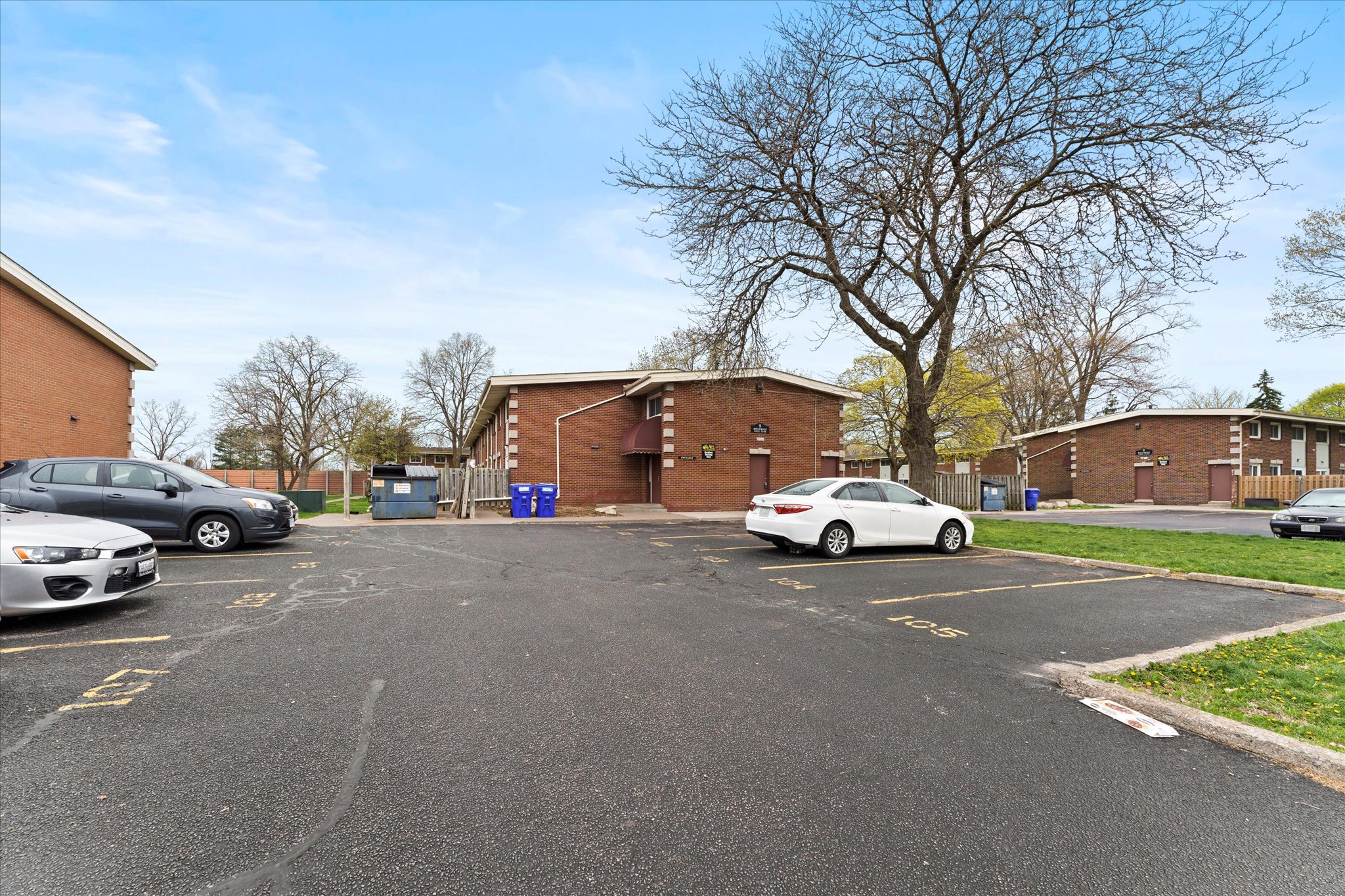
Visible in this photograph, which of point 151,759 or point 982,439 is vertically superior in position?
point 982,439

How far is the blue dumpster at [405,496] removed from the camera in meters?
18.9

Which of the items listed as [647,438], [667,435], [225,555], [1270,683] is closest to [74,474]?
[225,555]

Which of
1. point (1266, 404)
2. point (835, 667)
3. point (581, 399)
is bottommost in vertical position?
point (835, 667)

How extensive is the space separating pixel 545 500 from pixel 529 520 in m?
1.48

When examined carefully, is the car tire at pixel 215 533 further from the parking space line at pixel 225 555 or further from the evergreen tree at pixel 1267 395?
the evergreen tree at pixel 1267 395

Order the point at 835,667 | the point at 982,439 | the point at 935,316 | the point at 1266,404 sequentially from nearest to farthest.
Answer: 1. the point at 835,667
2. the point at 935,316
3. the point at 982,439
4. the point at 1266,404

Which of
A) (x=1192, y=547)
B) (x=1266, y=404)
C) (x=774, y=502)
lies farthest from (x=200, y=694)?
(x=1266, y=404)

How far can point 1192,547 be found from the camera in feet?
40.1

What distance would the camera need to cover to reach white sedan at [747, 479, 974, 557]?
10.8 metres

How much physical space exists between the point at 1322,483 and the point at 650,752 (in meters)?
43.9

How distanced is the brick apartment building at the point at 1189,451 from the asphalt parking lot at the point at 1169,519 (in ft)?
18.2

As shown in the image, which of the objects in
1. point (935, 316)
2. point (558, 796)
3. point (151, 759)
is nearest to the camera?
point (558, 796)

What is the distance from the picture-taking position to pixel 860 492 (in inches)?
446

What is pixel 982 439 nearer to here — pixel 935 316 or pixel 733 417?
pixel 733 417
